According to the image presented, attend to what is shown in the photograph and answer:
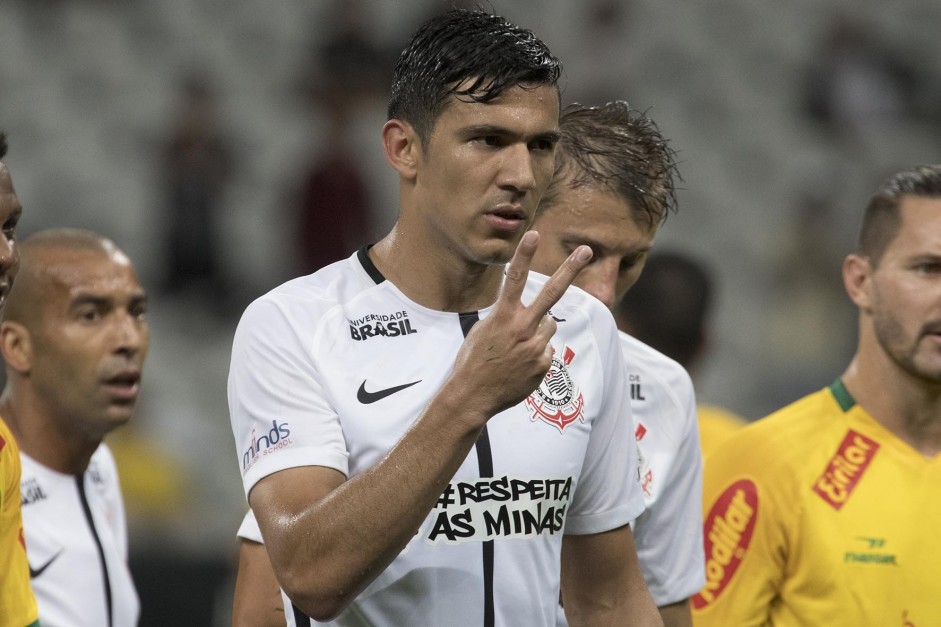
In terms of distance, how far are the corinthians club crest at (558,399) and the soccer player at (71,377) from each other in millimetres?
2224

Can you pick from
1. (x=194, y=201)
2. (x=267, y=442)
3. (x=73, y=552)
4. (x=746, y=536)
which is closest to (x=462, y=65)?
(x=267, y=442)

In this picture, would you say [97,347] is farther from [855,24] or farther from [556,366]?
[855,24]

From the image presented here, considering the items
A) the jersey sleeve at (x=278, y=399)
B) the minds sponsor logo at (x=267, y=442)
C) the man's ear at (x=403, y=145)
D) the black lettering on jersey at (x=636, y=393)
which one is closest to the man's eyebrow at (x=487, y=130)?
the man's ear at (x=403, y=145)

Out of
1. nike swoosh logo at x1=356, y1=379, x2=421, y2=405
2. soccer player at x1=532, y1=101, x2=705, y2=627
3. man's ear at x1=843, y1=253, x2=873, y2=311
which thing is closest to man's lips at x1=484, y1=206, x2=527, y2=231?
nike swoosh logo at x1=356, y1=379, x2=421, y2=405

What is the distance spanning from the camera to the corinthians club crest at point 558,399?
297 centimetres

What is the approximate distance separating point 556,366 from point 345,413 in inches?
20.8

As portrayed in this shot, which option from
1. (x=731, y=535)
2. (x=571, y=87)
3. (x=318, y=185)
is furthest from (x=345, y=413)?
(x=571, y=87)

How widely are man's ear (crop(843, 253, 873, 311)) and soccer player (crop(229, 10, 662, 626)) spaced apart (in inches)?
57.8

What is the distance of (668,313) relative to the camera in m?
5.32

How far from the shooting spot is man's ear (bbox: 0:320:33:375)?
472 centimetres

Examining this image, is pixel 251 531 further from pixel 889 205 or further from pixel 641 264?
pixel 889 205

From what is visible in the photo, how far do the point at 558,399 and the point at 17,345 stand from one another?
8.15ft

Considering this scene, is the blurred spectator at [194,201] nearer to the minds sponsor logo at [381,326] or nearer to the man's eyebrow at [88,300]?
the man's eyebrow at [88,300]

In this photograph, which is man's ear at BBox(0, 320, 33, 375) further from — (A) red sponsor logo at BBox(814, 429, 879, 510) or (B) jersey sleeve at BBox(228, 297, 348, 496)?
(A) red sponsor logo at BBox(814, 429, 879, 510)
